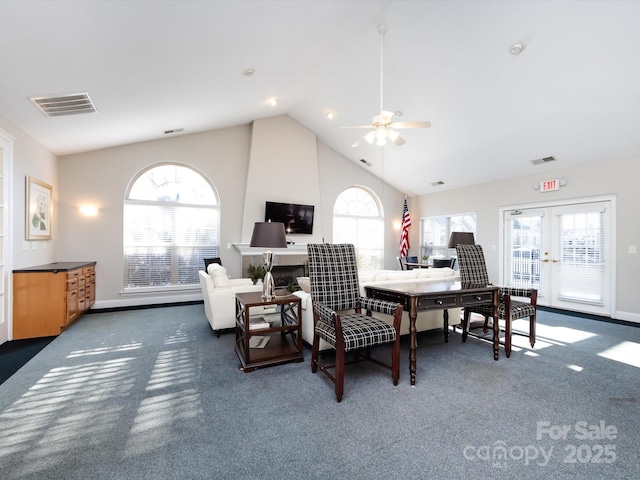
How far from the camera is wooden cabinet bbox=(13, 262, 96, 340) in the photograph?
377 cm

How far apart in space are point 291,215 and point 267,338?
12.2 ft

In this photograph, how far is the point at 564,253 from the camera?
5.65m

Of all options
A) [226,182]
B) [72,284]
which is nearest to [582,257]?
[226,182]

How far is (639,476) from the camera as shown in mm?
1622

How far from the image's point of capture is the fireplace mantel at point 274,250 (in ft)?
20.8

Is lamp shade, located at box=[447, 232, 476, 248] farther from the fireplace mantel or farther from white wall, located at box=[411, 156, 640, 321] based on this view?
the fireplace mantel

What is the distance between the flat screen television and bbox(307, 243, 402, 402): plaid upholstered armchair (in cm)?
384

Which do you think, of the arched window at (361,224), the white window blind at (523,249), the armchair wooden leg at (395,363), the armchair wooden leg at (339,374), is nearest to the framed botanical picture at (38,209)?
the armchair wooden leg at (339,374)

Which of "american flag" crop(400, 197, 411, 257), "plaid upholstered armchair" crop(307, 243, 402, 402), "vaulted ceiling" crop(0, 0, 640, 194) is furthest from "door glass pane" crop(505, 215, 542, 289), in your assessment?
"plaid upholstered armchair" crop(307, 243, 402, 402)

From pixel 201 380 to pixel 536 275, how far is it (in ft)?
20.9

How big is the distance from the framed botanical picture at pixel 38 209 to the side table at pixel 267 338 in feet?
11.0

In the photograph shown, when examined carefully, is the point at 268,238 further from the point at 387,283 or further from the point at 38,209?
the point at 38,209

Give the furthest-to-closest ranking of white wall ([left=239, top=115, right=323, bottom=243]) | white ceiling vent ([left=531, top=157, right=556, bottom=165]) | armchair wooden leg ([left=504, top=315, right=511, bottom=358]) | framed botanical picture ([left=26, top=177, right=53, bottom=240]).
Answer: white wall ([left=239, top=115, right=323, bottom=243]), white ceiling vent ([left=531, top=157, right=556, bottom=165]), framed botanical picture ([left=26, top=177, right=53, bottom=240]), armchair wooden leg ([left=504, top=315, right=511, bottom=358])

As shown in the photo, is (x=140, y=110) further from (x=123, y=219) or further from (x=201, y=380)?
(x=201, y=380)
